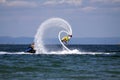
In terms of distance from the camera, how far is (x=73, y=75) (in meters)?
56.4

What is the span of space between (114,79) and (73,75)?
6.51 m

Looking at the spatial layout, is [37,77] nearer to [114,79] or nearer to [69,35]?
[114,79]

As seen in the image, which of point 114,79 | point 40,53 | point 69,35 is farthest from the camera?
point 40,53

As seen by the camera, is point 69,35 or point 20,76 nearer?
point 20,76

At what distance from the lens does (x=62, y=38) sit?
9888cm

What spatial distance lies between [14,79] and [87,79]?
8.20 meters

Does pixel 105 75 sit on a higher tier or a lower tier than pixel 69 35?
lower

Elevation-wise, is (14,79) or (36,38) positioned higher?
(36,38)

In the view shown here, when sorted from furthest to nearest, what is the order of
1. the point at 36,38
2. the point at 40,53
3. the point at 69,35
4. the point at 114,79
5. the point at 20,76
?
1. the point at 40,53
2. the point at 36,38
3. the point at 69,35
4. the point at 20,76
5. the point at 114,79

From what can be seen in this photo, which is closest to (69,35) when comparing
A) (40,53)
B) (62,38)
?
(62,38)

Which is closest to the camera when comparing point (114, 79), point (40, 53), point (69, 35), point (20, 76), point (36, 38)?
point (114, 79)

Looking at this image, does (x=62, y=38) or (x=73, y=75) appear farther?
(x=62, y=38)

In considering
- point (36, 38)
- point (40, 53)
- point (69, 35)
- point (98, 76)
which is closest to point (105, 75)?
point (98, 76)

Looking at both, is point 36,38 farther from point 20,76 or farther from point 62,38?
point 20,76
